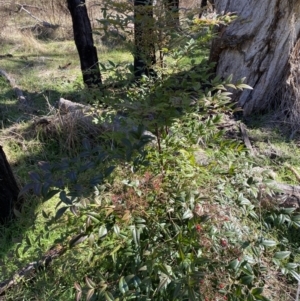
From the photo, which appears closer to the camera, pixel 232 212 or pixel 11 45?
pixel 232 212

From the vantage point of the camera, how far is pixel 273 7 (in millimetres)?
3488

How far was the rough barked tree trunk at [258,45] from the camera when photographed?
3516 mm

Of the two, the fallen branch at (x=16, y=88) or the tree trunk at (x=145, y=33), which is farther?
the fallen branch at (x=16, y=88)

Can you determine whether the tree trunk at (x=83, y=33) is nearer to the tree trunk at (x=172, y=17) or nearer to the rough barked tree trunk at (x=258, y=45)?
the rough barked tree trunk at (x=258, y=45)

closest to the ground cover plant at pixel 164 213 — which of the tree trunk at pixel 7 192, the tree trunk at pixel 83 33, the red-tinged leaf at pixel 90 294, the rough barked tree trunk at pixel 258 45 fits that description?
the red-tinged leaf at pixel 90 294

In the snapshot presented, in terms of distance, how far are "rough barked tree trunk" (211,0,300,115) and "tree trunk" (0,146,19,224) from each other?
248 cm

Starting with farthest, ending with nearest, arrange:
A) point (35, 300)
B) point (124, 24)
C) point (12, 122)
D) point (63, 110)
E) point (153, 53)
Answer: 1. point (12, 122)
2. point (63, 110)
3. point (35, 300)
4. point (153, 53)
5. point (124, 24)

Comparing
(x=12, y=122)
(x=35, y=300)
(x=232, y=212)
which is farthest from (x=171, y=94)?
(x=12, y=122)

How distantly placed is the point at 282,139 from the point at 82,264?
2.54 meters

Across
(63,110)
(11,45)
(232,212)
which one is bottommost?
(11,45)

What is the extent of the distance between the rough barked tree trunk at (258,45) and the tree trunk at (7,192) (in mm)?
2485

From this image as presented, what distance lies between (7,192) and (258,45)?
2883 mm

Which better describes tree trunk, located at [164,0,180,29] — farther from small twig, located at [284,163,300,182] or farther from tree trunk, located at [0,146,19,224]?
small twig, located at [284,163,300,182]

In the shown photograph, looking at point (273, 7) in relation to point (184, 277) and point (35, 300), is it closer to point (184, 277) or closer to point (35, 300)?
point (184, 277)
